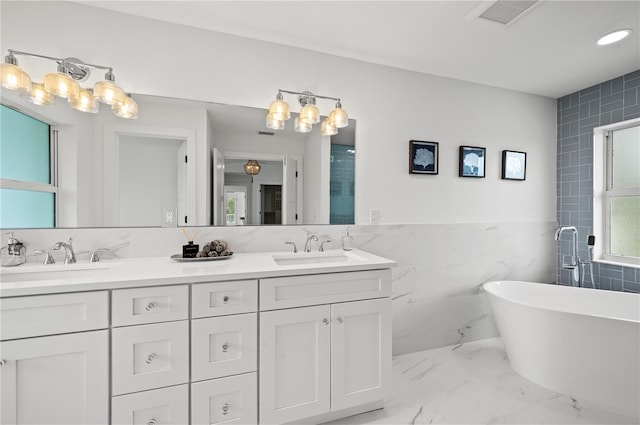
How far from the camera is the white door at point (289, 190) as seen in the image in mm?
2004

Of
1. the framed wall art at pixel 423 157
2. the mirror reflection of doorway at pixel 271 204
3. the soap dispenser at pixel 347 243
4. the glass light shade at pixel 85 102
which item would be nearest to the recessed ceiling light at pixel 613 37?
the framed wall art at pixel 423 157

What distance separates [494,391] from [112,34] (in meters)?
3.30

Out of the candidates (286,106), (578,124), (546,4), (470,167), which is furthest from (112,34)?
(578,124)

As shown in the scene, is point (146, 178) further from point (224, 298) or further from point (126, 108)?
point (224, 298)

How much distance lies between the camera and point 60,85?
1451 mm

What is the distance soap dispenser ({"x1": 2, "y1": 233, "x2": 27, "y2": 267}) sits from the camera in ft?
4.69

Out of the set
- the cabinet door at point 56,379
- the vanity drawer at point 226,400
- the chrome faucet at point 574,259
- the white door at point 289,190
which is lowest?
the vanity drawer at point 226,400

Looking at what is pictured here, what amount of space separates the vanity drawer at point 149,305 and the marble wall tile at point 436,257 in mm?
568

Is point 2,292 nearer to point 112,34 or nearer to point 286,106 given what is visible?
point 112,34

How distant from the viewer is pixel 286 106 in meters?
1.90

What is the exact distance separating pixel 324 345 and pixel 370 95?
183cm

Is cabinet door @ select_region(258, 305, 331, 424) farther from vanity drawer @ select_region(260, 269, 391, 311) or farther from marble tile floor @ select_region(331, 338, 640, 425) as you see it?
marble tile floor @ select_region(331, 338, 640, 425)

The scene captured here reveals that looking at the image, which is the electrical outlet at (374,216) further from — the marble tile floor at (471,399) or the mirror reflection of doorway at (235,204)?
the marble tile floor at (471,399)

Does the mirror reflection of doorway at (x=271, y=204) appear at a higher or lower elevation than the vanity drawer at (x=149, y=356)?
higher
